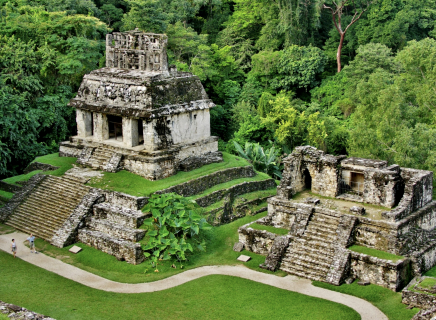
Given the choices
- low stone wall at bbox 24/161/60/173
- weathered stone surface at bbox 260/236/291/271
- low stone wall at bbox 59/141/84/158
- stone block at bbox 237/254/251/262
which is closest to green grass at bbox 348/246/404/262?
weathered stone surface at bbox 260/236/291/271

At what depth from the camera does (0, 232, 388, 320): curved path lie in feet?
56.0

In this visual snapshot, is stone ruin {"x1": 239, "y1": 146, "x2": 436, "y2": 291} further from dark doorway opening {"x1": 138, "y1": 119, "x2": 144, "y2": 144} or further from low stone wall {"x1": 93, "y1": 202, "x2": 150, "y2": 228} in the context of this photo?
dark doorway opening {"x1": 138, "y1": 119, "x2": 144, "y2": 144}

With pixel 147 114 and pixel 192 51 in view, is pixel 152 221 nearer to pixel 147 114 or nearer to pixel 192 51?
pixel 147 114

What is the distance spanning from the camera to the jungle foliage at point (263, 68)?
28016mm

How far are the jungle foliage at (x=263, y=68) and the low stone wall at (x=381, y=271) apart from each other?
8.74 metres

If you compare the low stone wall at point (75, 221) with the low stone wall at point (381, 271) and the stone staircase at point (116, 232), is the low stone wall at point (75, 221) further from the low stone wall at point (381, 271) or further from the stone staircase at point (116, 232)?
the low stone wall at point (381, 271)

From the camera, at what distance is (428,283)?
667 inches

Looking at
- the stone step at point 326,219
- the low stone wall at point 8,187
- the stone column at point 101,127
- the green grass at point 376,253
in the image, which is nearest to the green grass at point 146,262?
the stone step at point 326,219

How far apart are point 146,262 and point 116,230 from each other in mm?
1770

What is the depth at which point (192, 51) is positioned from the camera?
1455 inches

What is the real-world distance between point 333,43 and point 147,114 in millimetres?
23118

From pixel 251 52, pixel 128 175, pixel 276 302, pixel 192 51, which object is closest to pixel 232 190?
pixel 128 175

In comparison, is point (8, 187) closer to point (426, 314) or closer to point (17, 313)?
point (17, 313)

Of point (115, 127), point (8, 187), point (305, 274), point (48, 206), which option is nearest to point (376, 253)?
point (305, 274)
